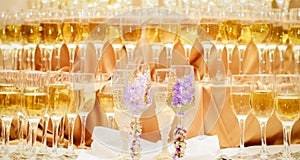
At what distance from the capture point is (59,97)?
1345 mm

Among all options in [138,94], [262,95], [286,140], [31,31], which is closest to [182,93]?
[138,94]

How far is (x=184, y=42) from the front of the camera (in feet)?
5.93

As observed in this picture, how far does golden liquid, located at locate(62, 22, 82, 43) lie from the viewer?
160cm

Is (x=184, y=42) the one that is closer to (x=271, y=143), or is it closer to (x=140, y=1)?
(x=271, y=143)

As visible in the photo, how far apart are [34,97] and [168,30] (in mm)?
614

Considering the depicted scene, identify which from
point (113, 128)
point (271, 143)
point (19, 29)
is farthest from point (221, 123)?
point (19, 29)

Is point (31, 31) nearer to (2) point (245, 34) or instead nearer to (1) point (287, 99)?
(2) point (245, 34)

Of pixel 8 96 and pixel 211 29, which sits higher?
pixel 211 29

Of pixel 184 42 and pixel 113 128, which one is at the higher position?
pixel 184 42

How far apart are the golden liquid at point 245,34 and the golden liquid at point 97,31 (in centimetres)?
51

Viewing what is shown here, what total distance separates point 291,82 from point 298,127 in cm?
55

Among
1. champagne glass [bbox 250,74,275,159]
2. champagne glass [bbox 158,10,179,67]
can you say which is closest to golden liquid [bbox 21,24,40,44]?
champagne glass [bbox 158,10,179,67]

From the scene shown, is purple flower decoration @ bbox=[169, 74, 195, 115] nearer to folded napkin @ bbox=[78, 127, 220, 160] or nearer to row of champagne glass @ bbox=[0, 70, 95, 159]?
folded napkin @ bbox=[78, 127, 220, 160]

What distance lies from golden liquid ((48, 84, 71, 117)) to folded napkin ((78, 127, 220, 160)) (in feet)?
0.59
